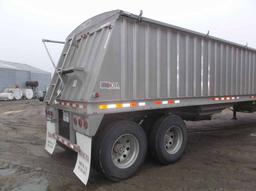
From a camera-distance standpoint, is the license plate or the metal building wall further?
the metal building wall

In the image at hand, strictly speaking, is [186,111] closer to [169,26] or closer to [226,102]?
[226,102]

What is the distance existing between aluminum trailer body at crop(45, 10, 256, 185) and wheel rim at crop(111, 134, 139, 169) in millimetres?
139

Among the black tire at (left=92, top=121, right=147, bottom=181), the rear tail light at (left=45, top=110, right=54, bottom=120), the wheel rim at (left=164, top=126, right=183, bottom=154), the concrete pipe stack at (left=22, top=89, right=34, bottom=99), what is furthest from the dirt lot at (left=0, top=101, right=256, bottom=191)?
the concrete pipe stack at (left=22, top=89, right=34, bottom=99)

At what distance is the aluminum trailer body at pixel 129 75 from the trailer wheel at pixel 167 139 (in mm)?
93

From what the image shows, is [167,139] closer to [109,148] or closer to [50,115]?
[109,148]

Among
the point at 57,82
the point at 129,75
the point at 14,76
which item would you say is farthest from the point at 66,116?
the point at 14,76

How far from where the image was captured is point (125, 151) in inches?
155

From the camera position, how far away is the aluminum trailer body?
11.8ft

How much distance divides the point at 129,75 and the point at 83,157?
1624 mm

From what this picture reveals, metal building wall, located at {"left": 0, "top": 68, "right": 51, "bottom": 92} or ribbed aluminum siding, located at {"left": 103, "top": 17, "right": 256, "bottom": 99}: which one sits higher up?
metal building wall, located at {"left": 0, "top": 68, "right": 51, "bottom": 92}

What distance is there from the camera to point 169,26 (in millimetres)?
4348

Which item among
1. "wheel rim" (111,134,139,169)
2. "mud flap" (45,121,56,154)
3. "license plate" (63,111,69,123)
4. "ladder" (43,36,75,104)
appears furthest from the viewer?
"mud flap" (45,121,56,154)

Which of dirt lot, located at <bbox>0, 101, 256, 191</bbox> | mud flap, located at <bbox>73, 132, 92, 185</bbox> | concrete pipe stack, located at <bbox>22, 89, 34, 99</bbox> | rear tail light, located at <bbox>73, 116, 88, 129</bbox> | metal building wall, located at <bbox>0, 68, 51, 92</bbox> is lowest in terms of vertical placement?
dirt lot, located at <bbox>0, 101, 256, 191</bbox>

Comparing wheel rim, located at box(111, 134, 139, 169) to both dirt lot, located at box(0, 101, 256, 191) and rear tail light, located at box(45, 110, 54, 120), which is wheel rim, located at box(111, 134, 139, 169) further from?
rear tail light, located at box(45, 110, 54, 120)
